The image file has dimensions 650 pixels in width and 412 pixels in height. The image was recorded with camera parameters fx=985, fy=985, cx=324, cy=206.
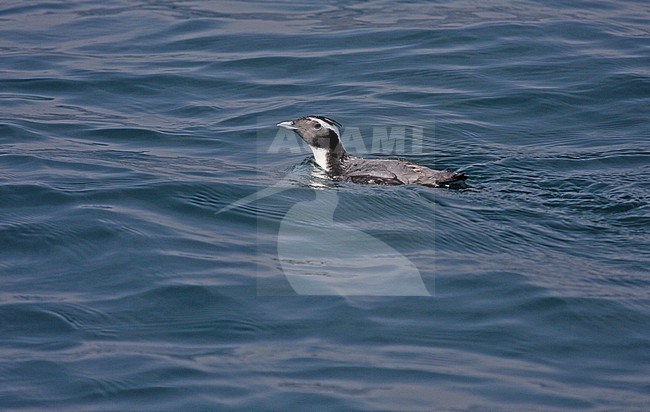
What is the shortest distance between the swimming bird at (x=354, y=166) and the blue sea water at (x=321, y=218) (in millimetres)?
221

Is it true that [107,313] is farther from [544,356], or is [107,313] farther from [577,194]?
[577,194]

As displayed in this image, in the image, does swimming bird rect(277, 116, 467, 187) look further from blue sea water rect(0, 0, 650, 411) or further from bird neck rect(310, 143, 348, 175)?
blue sea water rect(0, 0, 650, 411)

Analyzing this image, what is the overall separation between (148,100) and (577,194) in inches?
274

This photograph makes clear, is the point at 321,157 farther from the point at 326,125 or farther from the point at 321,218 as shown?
the point at 321,218

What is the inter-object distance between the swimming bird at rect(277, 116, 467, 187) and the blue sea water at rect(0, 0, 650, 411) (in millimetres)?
221

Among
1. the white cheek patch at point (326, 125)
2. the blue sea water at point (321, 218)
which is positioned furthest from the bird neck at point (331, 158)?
the blue sea water at point (321, 218)

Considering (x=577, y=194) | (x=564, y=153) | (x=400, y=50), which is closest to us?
(x=577, y=194)

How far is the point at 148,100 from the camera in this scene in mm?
14719

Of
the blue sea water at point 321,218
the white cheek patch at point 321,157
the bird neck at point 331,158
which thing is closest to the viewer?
the blue sea water at point 321,218

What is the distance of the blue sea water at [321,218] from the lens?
22.8ft

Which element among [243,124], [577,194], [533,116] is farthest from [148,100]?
[577,194]

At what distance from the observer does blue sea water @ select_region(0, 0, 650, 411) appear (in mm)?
6949

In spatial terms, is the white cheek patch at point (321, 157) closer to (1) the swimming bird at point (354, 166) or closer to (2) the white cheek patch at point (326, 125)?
(1) the swimming bird at point (354, 166)

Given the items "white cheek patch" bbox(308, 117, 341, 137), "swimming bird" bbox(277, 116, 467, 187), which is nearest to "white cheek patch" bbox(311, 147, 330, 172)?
"swimming bird" bbox(277, 116, 467, 187)
